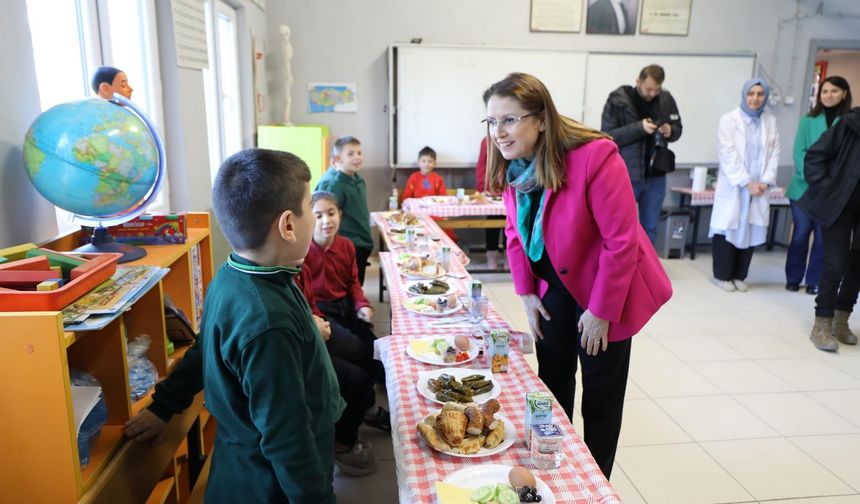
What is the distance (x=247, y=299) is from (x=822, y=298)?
3917 millimetres

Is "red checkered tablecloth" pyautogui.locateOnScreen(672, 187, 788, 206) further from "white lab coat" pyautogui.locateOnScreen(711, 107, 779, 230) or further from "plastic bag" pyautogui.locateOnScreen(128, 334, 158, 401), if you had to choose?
"plastic bag" pyautogui.locateOnScreen(128, 334, 158, 401)

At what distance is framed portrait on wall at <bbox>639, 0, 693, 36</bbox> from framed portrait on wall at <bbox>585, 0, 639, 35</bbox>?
126mm

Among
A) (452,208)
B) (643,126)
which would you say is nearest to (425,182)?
(452,208)

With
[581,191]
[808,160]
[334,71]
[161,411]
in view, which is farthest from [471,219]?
[161,411]

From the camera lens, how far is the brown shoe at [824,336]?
Answer: 144 inches

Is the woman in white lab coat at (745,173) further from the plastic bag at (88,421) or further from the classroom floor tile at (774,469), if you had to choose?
the plastic bag at (88,421)

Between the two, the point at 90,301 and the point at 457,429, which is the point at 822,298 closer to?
the point at 457,429

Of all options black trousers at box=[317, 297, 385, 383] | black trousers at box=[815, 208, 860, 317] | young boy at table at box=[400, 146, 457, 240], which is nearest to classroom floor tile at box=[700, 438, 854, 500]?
black trousers at box=[815, 208, 860, 317]

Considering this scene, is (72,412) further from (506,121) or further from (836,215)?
(836,215)

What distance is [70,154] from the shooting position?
1401mm

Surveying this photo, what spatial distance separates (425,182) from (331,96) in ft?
4.67

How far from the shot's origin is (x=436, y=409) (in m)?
1.48

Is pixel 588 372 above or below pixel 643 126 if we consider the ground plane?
below

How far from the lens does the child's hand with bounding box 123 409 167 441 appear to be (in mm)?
1373
